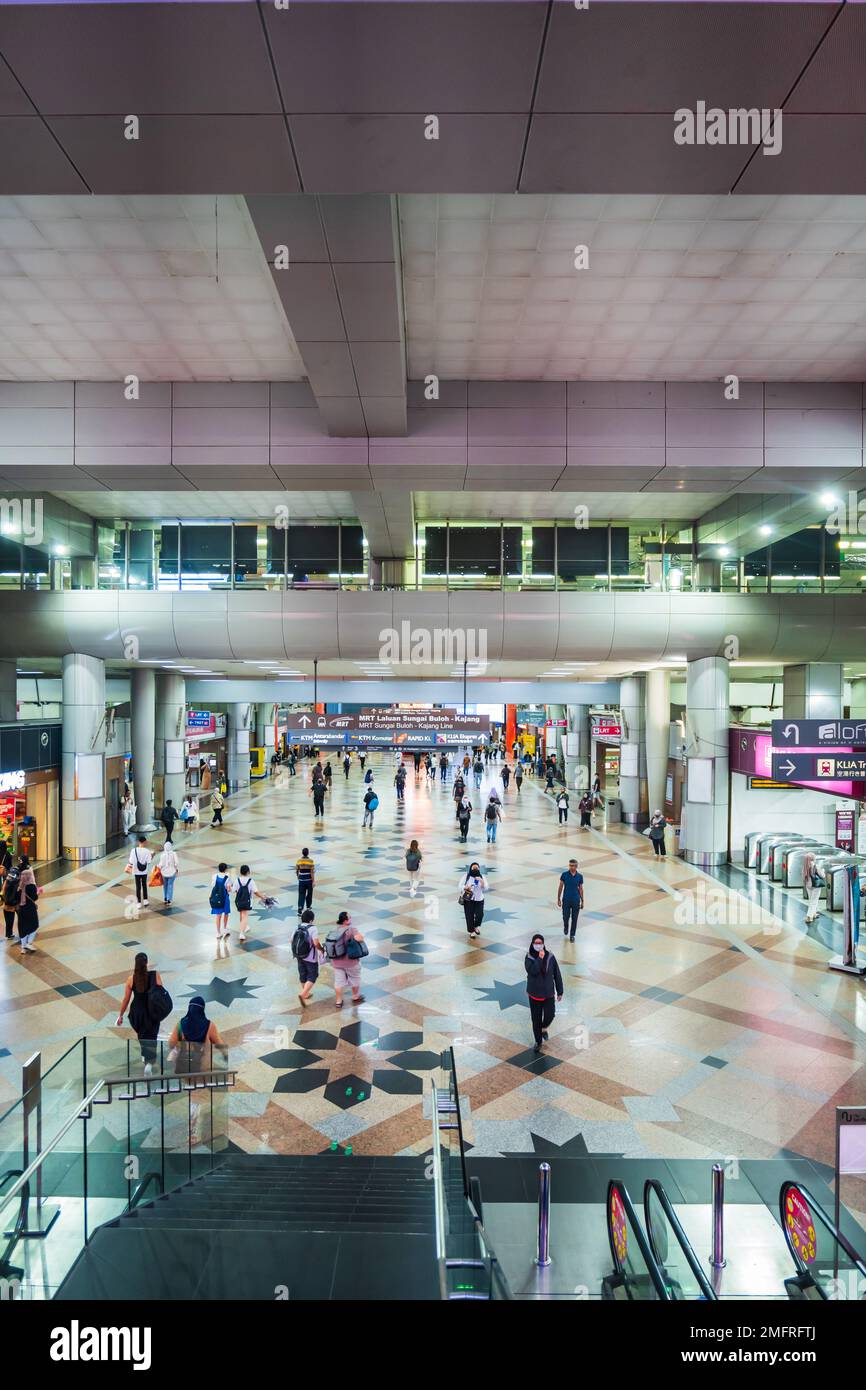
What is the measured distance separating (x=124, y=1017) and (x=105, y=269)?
845 cm

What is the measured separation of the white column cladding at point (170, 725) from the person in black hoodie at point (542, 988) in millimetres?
18310

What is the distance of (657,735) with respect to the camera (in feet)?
77.4

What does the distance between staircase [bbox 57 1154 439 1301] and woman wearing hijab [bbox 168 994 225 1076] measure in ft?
3.43

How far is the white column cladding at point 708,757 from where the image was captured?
16844 mm

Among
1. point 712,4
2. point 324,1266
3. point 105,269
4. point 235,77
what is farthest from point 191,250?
point 324,1266

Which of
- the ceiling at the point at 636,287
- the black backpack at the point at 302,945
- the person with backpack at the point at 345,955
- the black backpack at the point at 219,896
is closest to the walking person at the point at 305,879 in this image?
the black backpack at the point at 219,896

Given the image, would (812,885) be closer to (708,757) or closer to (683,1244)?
(708,757)

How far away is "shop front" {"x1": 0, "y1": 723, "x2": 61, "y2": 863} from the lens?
15477 mm

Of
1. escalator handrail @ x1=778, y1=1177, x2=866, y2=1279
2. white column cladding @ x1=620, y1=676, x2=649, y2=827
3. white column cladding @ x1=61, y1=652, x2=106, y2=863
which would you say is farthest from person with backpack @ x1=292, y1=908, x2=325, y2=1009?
white column cladding @ x1=620, y1=676, x2=649, y2=827

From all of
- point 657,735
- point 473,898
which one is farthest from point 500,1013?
point 657,735

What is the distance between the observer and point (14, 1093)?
686 cm

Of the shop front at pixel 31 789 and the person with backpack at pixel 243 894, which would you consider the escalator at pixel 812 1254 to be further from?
the shop front at pixel 31 789

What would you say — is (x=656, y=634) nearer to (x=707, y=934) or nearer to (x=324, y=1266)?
(x=707, y=934)

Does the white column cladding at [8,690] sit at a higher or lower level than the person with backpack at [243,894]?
higher
